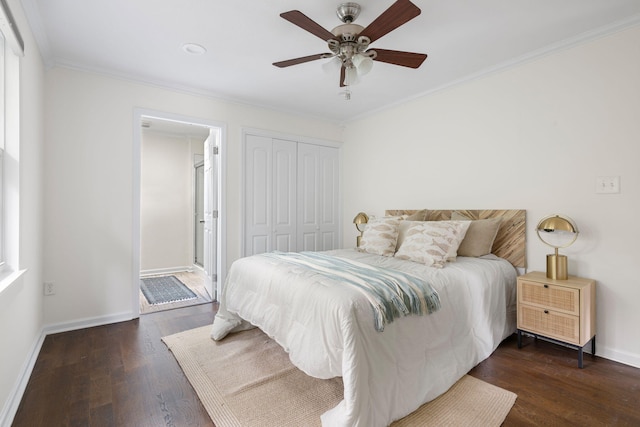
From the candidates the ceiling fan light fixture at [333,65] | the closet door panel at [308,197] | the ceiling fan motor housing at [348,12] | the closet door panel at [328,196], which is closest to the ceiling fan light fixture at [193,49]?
the ceiling fan light fixture at [333,65]

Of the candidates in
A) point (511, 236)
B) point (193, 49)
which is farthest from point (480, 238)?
point (193, 49)

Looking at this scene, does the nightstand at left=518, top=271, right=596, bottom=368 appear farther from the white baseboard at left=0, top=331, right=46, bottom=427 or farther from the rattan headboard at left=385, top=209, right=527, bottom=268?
the white baseboard at left=0, top=331, right=46, bottom=427

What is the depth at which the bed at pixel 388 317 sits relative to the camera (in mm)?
1473

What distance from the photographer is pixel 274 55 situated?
2.64 m

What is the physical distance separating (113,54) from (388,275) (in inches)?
114

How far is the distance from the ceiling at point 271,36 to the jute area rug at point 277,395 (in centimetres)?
243

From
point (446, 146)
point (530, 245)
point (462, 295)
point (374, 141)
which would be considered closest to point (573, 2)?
point (446, 146)

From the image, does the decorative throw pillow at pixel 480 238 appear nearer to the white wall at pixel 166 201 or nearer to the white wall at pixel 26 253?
the white wall at pixel 26 253

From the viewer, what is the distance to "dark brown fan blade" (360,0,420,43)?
1590 millimetres

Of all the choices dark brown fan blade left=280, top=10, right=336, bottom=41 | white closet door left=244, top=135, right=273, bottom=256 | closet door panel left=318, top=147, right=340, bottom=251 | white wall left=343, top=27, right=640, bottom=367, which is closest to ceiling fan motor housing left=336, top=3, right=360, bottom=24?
dark brown fan blade left=280, top=10, right=336, bottom=41

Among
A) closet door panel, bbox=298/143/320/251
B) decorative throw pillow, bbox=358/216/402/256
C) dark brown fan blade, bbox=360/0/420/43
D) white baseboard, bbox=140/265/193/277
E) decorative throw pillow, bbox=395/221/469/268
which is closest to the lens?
dark brown fan blade, bbox=360/0/420/43

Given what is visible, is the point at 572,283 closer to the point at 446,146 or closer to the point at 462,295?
the point at 462,295

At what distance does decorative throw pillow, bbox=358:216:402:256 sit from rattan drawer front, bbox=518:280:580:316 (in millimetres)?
1074

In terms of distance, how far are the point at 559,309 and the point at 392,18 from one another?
7.45 ft
